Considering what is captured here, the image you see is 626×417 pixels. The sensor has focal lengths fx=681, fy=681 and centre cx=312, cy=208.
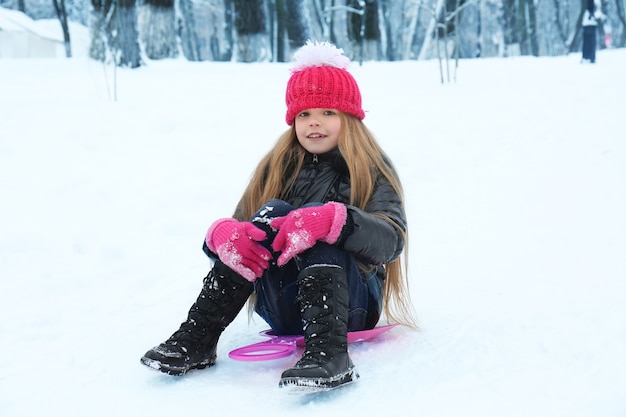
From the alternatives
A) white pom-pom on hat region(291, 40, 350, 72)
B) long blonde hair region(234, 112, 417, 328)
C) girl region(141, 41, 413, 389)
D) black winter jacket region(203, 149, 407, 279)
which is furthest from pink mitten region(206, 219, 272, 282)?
white pom-pom on hat region(291, 40, 350, 72)

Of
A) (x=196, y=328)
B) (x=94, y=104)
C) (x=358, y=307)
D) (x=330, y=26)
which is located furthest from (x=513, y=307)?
(x=330, y=26)

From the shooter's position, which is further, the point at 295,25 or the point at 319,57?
the point at 295,25

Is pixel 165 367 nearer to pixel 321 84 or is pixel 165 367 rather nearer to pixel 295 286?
pixel 295 286

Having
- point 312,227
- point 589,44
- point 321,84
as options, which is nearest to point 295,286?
point 312,227

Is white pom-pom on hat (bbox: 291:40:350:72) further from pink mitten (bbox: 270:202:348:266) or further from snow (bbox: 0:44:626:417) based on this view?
snow (bbox: 0:44:626:417)

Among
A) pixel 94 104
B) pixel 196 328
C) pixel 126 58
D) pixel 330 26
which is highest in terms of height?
pixel 330 26

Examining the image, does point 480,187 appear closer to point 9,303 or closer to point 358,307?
point 358,307

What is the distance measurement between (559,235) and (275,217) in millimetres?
1800

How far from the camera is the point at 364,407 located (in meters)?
1.70

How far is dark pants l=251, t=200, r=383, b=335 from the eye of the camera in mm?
1920

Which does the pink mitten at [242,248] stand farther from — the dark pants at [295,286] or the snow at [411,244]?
the snow at [411,244]

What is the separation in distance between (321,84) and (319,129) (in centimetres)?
15

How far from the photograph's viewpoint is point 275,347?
2057 millimetres

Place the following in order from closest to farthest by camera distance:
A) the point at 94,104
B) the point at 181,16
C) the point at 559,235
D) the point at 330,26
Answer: the point at 559,235
the point at 94,104
the point at 330,26
the point at 181,16
